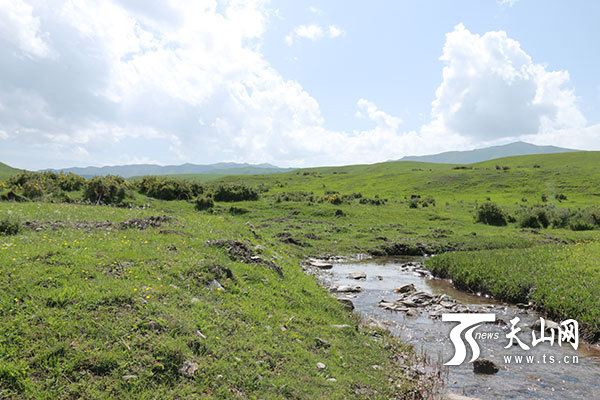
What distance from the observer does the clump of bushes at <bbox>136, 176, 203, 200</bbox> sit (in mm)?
53750

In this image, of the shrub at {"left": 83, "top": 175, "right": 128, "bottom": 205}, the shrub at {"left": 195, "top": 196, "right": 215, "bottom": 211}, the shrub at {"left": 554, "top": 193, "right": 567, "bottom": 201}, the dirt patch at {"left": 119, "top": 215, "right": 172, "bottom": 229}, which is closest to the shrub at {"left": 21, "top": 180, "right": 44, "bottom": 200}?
the shrub at {"left": 83, "top": 175, "right": 128, "bottom": 205}

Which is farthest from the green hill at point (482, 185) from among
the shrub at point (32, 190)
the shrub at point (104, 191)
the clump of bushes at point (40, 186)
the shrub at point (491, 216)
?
the shrub at point (32, 190)

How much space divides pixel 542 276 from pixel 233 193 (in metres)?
48.1

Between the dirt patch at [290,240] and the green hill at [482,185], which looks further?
the green hill at [482,185]

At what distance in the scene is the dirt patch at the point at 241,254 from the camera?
17.6 meters

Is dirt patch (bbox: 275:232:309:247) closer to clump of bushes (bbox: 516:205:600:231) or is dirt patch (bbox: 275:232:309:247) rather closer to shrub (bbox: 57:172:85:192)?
shrub (bbox: 57:172:85:192)

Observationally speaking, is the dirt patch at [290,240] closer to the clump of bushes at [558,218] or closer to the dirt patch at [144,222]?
the dirt patch at [144,222]

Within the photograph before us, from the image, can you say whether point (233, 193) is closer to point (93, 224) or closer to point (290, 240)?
point (290, 240)

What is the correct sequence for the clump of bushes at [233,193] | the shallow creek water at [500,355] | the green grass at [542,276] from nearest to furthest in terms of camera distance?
the shallow creek water at [500,355]
the green grass at [542,276]
the clump of bushes at [233,193]

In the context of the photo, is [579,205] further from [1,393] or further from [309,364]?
[1,393]

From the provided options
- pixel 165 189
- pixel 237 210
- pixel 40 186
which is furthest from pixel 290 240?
pixel 40 186

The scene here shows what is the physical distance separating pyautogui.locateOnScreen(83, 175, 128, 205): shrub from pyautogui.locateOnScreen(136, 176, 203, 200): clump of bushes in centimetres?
726

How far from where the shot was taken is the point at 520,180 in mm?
89312

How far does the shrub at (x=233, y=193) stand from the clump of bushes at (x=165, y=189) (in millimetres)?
3585
